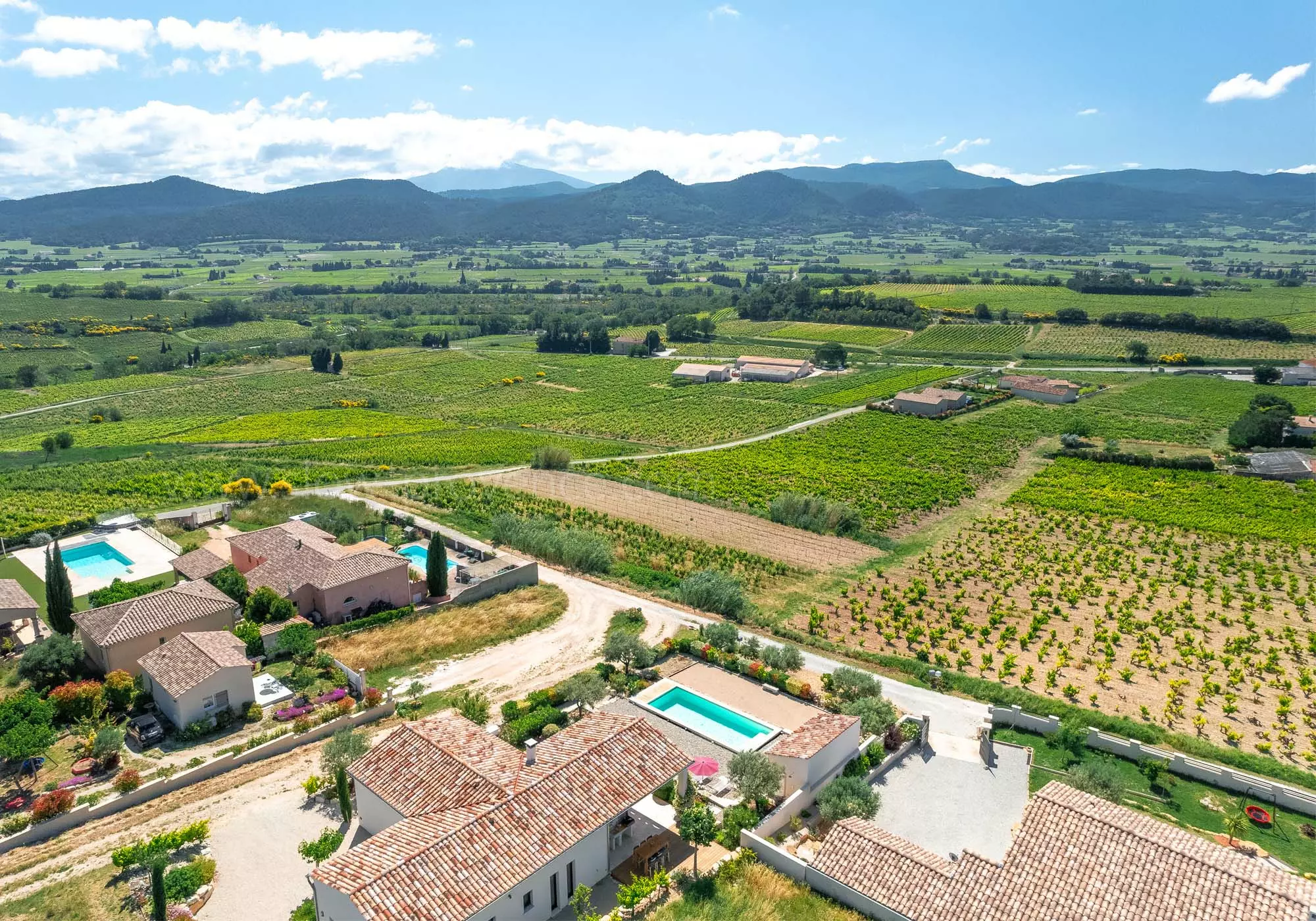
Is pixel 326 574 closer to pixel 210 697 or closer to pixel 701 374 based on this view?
pixel 210 697

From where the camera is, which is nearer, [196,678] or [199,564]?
[196,678]

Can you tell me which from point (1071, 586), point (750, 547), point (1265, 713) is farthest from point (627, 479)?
point (1265, 713)

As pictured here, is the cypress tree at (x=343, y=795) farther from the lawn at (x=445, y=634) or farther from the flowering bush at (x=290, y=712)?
the lawn at (x=445, y=634)

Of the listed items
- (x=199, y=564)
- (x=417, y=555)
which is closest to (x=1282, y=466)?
(x=417, y=555)

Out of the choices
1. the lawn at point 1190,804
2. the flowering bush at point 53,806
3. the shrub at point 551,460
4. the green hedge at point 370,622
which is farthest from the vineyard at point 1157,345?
the flowering bush at point 53,806

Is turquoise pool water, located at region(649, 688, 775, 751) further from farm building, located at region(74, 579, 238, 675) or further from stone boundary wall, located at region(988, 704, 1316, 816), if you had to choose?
farm building, located at region(74, 579, 238, 675)

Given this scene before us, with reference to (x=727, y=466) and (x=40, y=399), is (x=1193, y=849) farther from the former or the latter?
(x=40, y=399)
